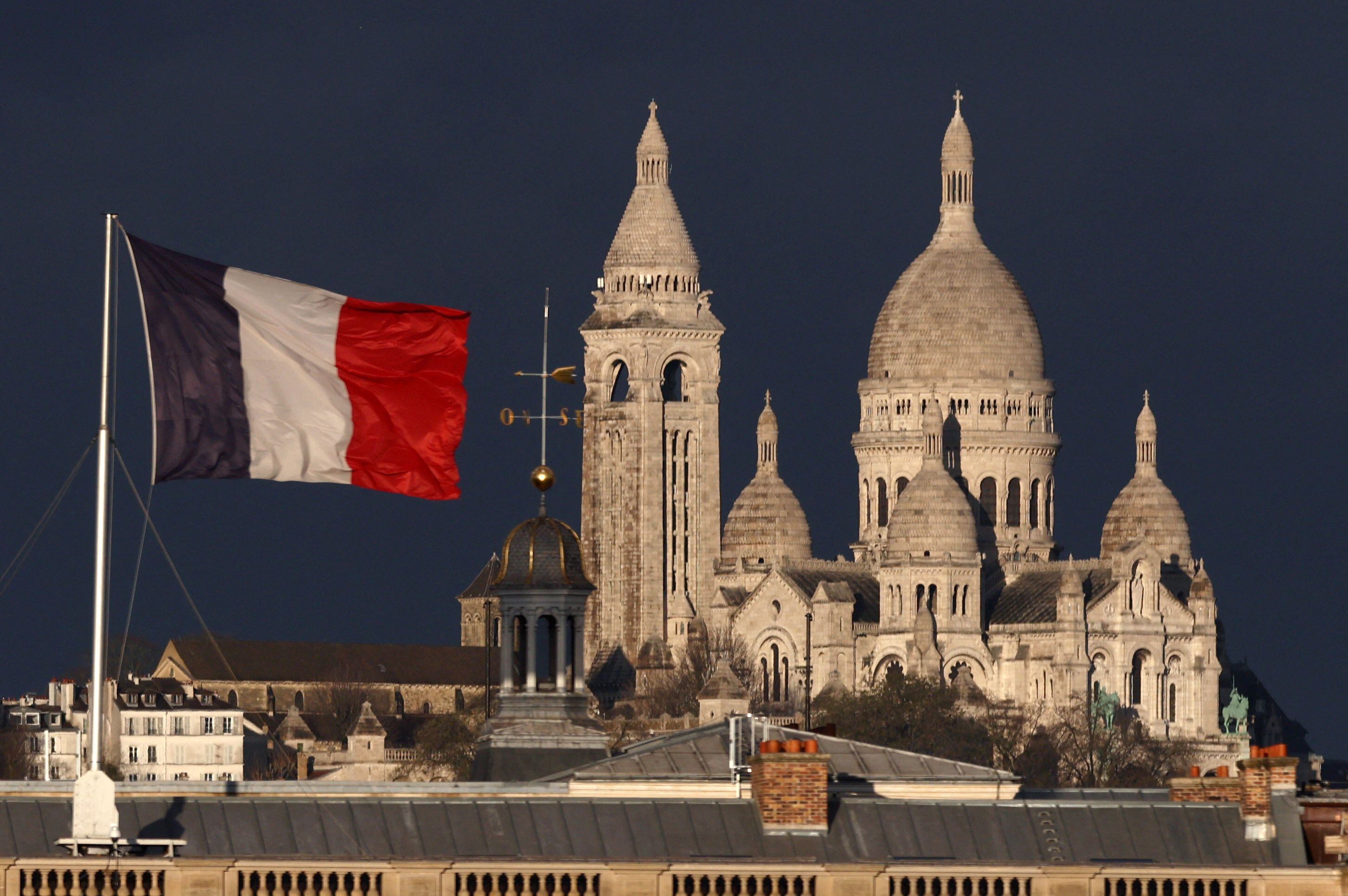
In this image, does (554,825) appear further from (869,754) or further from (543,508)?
(543,508)

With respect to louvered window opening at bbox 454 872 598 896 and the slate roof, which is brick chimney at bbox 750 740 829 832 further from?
louvered window opening at bbox 454 872 598 896

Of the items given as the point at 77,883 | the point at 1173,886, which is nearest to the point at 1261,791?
the point at 1173,886

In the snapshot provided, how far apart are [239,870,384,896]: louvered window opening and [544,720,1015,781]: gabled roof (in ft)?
47.8

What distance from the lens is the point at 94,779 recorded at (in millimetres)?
57250

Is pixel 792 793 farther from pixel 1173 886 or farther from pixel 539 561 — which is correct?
pixel 539 561

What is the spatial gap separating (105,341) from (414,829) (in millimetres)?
9121

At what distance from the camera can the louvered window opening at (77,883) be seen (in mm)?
57500

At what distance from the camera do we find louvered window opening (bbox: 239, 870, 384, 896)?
192ft

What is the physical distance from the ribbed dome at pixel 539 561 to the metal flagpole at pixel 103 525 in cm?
2765

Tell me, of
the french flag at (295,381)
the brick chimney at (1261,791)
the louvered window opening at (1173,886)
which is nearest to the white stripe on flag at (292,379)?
the french flag at (295,381)

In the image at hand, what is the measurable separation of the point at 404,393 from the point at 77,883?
7672 millimetres

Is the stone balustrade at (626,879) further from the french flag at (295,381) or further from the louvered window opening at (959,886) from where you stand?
the french flag at (295,381)

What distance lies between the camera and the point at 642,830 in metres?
63.6

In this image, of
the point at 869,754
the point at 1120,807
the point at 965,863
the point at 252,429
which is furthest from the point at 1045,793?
the point at 252,429
